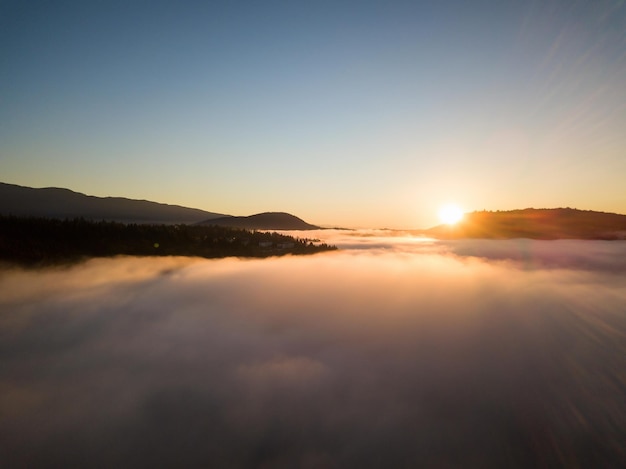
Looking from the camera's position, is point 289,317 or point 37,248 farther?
point 37,248

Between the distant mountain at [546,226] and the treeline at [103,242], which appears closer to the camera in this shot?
the treeline at [103,242]

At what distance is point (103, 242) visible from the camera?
1131 inches

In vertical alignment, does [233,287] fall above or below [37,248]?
below

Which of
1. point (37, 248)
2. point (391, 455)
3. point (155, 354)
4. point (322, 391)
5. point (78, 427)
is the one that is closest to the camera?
point (391, 455)

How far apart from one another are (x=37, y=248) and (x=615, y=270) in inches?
2666

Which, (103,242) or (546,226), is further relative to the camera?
(546,226)

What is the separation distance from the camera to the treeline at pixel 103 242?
2328cm

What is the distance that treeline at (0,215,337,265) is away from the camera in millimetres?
23281

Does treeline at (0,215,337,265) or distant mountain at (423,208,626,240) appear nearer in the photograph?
treeline at (0,215,337,265)

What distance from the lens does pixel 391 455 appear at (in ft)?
24.4

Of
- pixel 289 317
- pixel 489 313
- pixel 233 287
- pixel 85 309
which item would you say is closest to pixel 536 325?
pixel 489 313

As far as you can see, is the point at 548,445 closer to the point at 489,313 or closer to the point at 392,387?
the point at 392,387

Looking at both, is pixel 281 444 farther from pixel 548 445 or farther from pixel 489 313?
pixel 489 313

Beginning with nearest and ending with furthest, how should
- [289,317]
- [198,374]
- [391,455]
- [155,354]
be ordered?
[391,455], [198,374], [155,354], [289,317]
